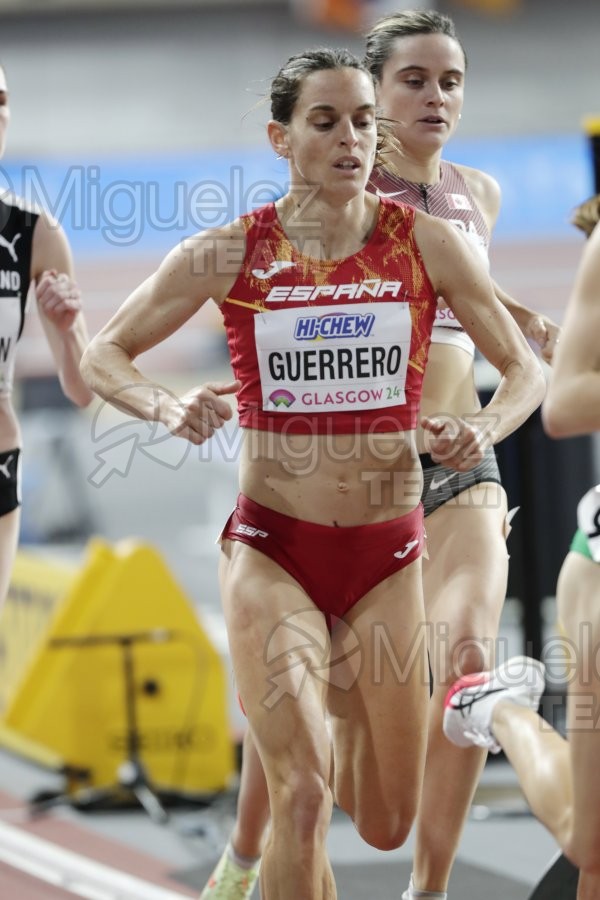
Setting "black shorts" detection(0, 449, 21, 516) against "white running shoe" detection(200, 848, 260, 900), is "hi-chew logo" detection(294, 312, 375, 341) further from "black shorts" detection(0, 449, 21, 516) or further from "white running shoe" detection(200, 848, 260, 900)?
"white running shoe" detection(200, 848, 260, 900)

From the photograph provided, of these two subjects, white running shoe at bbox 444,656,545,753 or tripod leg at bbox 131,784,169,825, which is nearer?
white running shoe at bbox 444,656,545,753

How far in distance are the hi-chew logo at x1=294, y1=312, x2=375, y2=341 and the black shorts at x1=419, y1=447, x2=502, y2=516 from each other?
0.71 m

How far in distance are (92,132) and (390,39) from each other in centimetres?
1966

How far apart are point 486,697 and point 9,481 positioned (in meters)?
1.66

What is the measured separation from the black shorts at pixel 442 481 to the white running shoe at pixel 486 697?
0.53 metres

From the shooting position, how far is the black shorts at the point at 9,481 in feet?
14.3

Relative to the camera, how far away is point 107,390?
345 centimetres

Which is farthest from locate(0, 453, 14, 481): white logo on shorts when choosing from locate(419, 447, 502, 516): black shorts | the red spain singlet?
A: locate(419, 447, 502, 516): black shorts

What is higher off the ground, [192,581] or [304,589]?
[304,589]

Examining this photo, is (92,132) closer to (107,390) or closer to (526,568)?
(526,568)

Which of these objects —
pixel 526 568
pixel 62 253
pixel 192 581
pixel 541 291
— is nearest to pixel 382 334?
pixel 62 253

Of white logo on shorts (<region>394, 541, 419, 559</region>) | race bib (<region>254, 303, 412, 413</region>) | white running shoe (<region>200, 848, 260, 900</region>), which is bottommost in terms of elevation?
white running shoe (<region>200, 848, 260, 900</region>)

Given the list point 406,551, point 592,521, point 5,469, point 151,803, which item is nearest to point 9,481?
point 5,469

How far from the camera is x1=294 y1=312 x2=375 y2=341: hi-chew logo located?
345 centimetres
